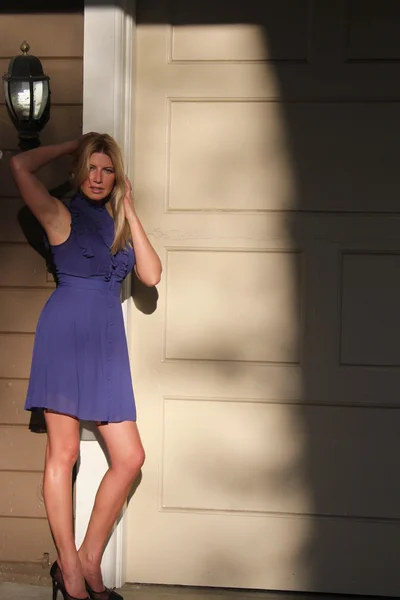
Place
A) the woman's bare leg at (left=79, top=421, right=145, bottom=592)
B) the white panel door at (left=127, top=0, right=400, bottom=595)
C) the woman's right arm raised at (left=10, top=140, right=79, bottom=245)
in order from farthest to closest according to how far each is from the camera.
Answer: the white panel door at (left=127, top=0, right=400, bottom=595) < the woman's bare leg at (left=79, top=421, right=145, bottom=592) < the woman's right arm raised at (left=10, top=140, right=79, bottom=245)

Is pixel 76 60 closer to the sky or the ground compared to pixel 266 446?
closer to the sky

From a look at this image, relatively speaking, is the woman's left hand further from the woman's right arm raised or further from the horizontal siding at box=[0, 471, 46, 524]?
the horizontal siding at box=[0, 471, 46, 524]

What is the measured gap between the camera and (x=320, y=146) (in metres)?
3.85

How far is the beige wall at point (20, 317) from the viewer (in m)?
3.89

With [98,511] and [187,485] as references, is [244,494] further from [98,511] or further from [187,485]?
[98,511]

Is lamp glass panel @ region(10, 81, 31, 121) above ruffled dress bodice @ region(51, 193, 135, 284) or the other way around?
above

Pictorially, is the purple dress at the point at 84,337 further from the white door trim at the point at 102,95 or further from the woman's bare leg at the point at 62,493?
the white door trim at the point at 102,95

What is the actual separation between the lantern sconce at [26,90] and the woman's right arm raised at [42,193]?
11.4 inches

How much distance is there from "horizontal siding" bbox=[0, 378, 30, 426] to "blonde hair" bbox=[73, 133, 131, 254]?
77cm

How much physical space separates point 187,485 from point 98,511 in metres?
0.46

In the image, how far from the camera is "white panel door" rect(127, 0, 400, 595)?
3.82m

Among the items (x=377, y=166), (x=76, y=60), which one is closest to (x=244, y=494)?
(x=377, y=166)

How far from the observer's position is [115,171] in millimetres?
3545

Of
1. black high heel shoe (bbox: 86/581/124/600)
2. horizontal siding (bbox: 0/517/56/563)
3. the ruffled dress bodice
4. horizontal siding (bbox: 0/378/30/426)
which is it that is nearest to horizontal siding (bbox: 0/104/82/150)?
the ruffled dress bodice
